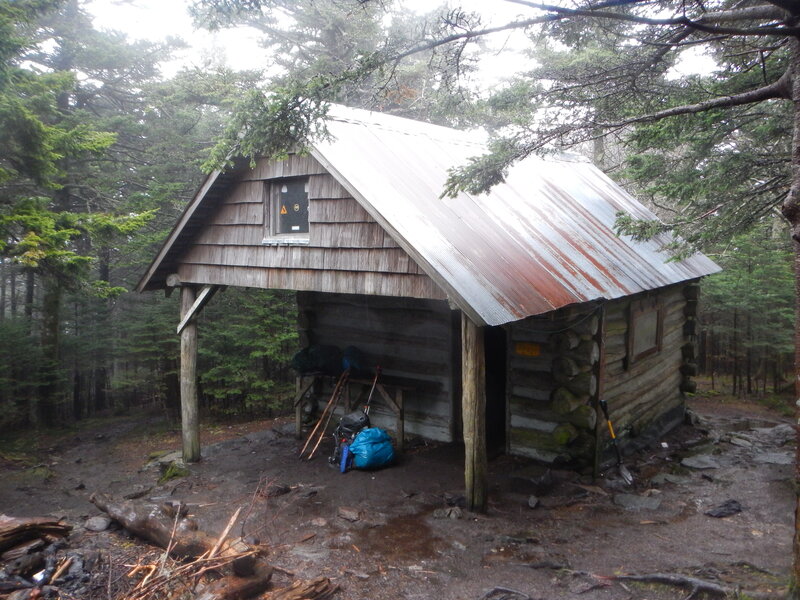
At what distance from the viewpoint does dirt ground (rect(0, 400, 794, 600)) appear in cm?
646

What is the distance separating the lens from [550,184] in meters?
13.1

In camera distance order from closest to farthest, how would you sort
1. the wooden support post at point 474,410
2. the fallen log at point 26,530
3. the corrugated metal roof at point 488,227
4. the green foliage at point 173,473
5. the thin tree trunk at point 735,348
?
the fallen log at point 26,530 < the corrugated metal roof at point 488,227 < the wooden support post at point 474,410 < the green foliage at point 173,473 < the thin tree trunk at point 735,348

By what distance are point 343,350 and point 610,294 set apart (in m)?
5.97

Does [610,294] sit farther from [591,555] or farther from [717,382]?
[717,382]

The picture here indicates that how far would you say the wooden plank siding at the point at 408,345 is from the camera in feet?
37.2

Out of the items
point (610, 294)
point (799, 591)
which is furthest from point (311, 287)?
point (799, 591)

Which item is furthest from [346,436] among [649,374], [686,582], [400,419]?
[649,374]

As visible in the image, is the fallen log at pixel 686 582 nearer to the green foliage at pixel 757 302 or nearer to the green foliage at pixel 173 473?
the green foliage at pixel 173 473

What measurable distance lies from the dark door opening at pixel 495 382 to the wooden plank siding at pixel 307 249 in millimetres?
4187

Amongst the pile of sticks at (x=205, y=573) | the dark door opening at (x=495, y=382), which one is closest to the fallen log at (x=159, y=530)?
the pile of sticks at (x=205, y=573)

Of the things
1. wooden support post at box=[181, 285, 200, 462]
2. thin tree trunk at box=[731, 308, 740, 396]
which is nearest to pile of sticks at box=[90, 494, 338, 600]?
wooden support post at box=[181, 285, 200, 462]

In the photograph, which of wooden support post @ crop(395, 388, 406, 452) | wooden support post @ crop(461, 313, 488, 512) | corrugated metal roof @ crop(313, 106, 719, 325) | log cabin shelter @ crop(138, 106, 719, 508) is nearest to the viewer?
corrugated metal roof @ crop(313, 106, 719, 325)

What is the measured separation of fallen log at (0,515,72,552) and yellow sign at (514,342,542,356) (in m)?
7.15

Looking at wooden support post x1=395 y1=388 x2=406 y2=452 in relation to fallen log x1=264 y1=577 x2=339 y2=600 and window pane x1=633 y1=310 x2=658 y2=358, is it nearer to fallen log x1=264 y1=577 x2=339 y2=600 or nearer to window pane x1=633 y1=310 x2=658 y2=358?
window pane x1=633 y1=310 x2=658 y2=358
